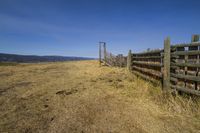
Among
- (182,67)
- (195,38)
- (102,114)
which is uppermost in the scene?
(195,38)

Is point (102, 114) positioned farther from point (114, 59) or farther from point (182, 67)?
point (114, 59)

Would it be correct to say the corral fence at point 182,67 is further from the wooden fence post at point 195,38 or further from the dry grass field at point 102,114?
the dry grass field at point 102,114

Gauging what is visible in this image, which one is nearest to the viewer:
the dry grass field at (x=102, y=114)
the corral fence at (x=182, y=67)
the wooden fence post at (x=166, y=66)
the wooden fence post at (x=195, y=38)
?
the dry grass field at (x=102, y=114)

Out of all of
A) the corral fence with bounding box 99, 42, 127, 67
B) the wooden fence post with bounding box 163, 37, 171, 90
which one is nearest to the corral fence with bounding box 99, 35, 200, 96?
the wooden fence post with bounding box 163, 37, 171, 90

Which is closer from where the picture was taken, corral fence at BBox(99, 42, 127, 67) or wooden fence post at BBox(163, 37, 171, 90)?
wooden fence post at BBox(163, 37, 171, 90)

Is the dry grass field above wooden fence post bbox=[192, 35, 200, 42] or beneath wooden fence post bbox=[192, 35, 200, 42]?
beneath

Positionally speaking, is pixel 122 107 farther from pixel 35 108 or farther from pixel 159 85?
pixel 35 108

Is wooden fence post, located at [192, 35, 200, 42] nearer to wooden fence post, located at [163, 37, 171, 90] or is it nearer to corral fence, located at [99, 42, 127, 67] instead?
wooden fence post, located at [163, 37, 171, 90]

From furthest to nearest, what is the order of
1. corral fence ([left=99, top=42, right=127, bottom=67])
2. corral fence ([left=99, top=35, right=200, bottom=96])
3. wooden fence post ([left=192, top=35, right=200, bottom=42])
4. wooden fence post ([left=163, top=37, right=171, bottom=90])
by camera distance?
1. corral fence ([left=99, top=42, right=127, bottom=67])
2. wooden fence post ([left=163, top=37, right=171, bottom=90])
3. wooden fence post ([left=192, top=35, right=200, bottom=42])
4. corral fence ([left=99, top=35, right=200, bottom=96])

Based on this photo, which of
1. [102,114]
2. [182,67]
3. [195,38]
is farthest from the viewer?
[182,67]

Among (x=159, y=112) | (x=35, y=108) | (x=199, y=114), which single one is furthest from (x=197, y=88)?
(x=35, y=108)

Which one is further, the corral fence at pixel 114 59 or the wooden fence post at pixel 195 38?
the corral fence at pixel 114 59

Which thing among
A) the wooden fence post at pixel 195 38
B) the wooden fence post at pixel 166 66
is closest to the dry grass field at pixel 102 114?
the wooden fence post at pixel 166 66

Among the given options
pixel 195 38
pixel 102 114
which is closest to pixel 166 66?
pixel 195 38
